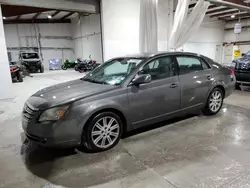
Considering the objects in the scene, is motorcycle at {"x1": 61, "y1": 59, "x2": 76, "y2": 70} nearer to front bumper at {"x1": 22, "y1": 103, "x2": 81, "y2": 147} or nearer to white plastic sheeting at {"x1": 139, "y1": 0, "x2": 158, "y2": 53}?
white plastic sheeting at {"x1": 139, "y1": 0, "x2": 158, "y2": 53}

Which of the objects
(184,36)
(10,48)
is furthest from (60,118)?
(10,48)

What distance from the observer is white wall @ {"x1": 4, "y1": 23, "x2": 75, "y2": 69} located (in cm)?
1709

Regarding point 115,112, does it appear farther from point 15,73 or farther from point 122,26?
point 15,73

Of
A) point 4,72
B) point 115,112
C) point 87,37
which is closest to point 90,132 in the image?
point 115,112

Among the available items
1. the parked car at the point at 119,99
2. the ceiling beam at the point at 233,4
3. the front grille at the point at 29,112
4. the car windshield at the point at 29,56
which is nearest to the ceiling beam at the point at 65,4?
the parked car at the point at 119,99

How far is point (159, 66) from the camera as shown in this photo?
10.5 feet

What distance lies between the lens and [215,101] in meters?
3.90

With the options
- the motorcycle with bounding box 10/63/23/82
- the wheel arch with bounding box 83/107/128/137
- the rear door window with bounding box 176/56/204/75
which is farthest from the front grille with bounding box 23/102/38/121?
the motorcycle with bounding box 10/63/23/82

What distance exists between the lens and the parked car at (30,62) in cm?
1355

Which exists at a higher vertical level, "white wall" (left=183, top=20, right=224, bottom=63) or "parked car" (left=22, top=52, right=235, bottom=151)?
"white wall" (left=183, top=20, right=224, bottom=63)

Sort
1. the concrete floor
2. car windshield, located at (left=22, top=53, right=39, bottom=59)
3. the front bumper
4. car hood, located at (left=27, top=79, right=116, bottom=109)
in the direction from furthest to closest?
1. car windshield, located at (left=22, top=53, right=39, bottom=59)
2. car hood, located at (left=27, top=79, right=116, bottom=109)
3. the front bumper
4. the concrete floor

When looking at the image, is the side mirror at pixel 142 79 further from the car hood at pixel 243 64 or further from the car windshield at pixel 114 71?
the car hood at pixel 243 64

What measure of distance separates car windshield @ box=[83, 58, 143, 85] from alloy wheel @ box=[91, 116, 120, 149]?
55cm

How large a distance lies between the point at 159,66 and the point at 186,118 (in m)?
1.27
